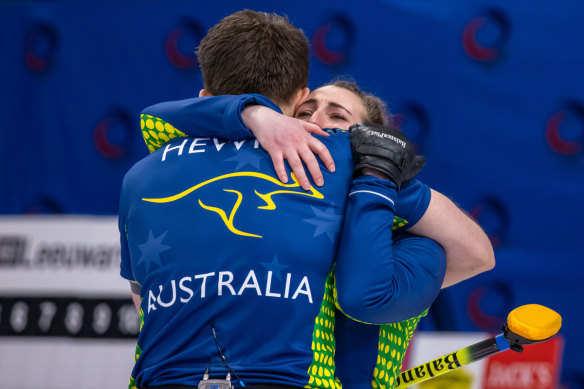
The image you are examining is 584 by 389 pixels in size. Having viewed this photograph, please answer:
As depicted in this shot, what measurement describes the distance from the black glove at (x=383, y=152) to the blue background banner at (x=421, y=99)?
6.23 feet

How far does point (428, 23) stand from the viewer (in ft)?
10.7

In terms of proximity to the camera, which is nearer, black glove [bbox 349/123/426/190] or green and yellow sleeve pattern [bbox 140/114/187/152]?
black glove [bbox 349/123/426/190]

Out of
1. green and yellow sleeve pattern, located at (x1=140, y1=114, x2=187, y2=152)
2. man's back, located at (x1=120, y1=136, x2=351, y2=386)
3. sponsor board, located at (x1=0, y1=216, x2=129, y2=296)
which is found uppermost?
green and yellow sleeve pattern, located at (x1=140, y1=114, x2=187, y2=152)

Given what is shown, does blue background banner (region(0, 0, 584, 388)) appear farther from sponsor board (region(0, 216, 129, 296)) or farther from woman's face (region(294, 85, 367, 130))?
woman's face (region(294, 85, 367, 130))

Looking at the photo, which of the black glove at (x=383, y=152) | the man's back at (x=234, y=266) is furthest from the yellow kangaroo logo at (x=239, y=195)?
the black glove at (x=383, y=152)

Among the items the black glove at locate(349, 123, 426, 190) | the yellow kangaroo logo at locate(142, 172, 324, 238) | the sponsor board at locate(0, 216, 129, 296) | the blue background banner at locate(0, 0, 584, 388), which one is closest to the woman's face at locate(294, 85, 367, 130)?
the black glove at locate(349, 123, 426, 190)

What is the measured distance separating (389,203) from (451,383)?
1775 millimetres

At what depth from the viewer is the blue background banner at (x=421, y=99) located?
10.1 feet

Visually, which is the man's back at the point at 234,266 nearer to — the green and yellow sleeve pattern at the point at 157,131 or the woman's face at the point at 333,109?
the green and yellow sleeve pattern at the point at 157,131

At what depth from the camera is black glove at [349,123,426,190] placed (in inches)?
48.8

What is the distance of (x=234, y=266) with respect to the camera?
1166 millimetres

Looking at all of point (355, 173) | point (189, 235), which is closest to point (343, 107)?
point (355, 173)

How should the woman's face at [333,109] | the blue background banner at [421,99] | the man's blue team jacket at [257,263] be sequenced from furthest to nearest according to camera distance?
1. the blue background banner at [421,99]
2. the woman's face at [333,109]
3. the man's blue team jacket at [257,263]

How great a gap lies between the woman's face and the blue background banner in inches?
56.7
